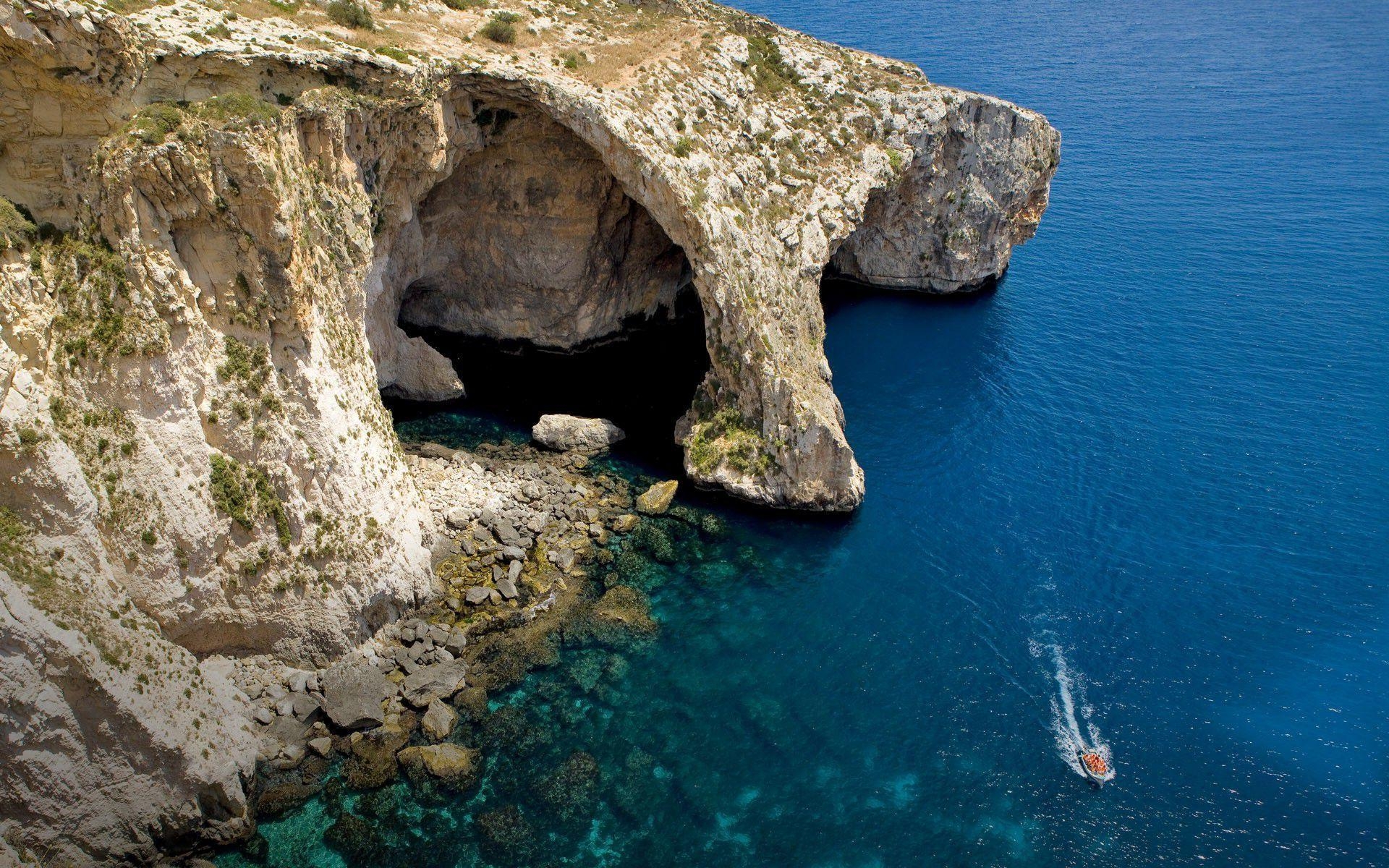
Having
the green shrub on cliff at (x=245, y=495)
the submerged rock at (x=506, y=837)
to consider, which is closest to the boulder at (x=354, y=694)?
the green shrub on cliff at (x=245, y=495)

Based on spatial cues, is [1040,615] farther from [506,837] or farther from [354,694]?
[354,694]

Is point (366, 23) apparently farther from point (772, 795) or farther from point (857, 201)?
point (772, 795)

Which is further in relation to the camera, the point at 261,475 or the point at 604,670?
the point at 604,670

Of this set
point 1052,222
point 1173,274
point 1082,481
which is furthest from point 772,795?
point 1052,222

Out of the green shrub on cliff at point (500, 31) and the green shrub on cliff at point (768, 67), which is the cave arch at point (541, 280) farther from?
the green shrub on cliff at point (768, 67)

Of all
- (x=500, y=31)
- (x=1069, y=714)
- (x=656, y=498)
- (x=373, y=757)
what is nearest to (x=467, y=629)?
(x=373, y=757)

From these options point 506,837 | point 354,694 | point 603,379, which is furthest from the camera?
point 603,379

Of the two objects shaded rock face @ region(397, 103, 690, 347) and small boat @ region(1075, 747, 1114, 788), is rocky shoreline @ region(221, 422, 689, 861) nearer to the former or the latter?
shaded rock face @ region(397, 103, 690, 347)
